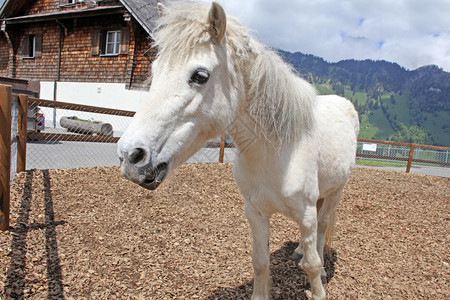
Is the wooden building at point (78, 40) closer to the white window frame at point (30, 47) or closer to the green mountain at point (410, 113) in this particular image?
the white window frame at point (30, 47)

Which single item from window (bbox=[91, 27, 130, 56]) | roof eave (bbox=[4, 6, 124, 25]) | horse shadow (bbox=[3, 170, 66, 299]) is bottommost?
horse shadow (bbox=[3, 170, 66, 299])

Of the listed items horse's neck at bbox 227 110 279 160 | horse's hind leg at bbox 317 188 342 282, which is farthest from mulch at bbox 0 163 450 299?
horse's neck at bbox 227 110 279 160

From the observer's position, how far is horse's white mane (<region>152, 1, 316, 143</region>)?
1405mm

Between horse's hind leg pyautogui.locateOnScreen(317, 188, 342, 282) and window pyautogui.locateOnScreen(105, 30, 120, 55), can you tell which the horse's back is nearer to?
horse's hind leg pyautogui.locateOnScreen(317, 188, 342, 282)

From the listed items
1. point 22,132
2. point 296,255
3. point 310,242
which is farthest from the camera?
point 22,132

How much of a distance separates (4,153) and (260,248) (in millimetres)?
2688

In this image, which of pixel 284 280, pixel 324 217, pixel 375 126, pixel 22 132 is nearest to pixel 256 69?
pixel 324 217

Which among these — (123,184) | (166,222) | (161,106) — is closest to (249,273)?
(166,222)

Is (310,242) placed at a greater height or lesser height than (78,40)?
lesser

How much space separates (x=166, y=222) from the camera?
389 centimetres

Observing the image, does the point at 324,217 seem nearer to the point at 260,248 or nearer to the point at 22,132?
the point at 260,248

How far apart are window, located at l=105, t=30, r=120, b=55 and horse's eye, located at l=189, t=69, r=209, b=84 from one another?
47.3 feet

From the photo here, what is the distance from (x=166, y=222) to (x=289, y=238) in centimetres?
167

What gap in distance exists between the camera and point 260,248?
2203 mm
